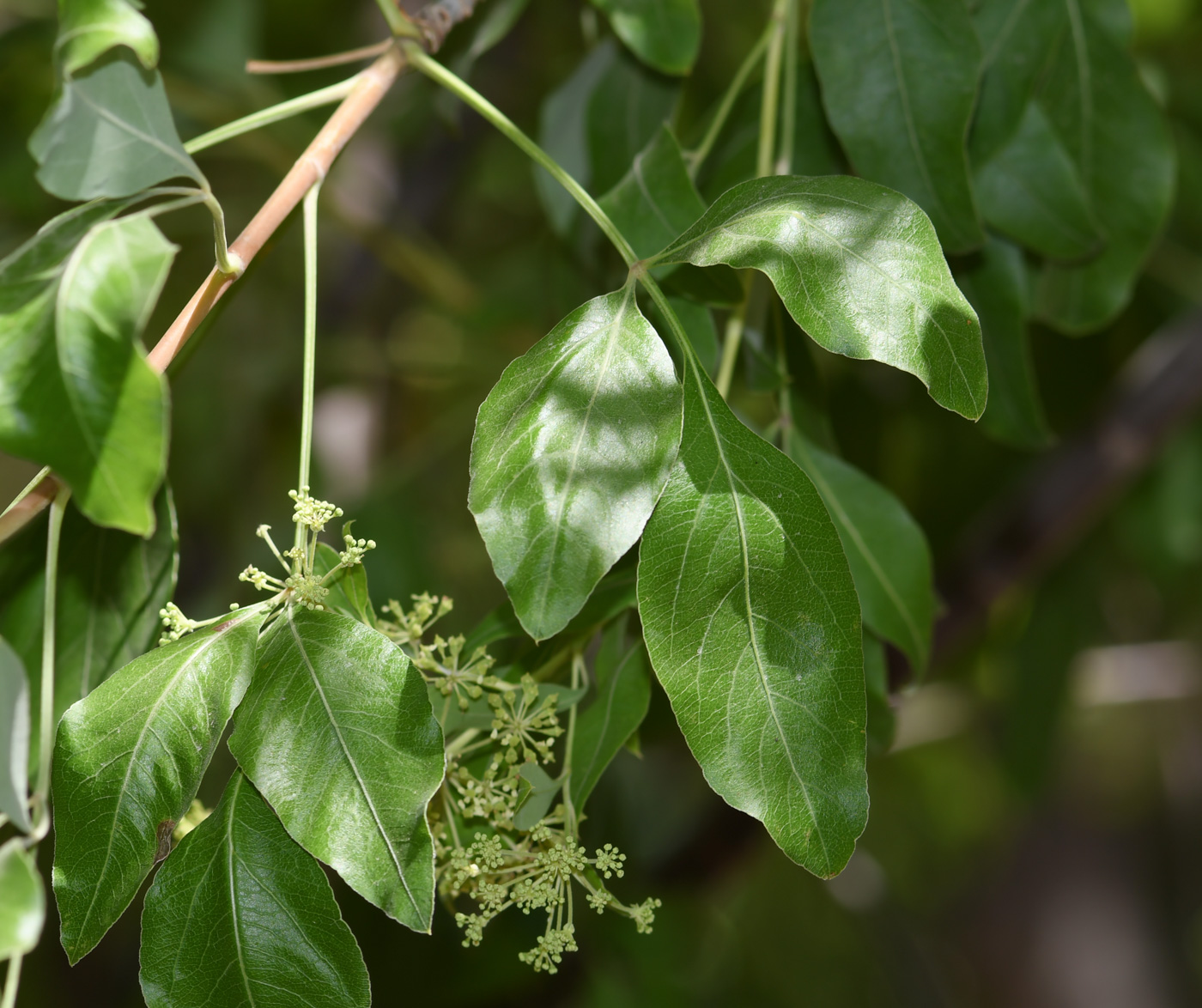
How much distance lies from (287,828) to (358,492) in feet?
2.76

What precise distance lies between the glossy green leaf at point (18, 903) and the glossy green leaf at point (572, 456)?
0.14m

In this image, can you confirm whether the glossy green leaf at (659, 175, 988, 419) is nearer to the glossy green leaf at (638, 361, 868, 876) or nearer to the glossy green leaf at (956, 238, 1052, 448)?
the glossy green leaf at (638, 361, 868, 876)

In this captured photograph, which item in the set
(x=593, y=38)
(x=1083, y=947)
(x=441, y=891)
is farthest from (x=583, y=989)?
(x=1083, y=947)

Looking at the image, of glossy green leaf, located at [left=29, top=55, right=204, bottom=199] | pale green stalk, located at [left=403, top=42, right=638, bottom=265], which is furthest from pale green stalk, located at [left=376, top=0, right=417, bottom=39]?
glossy green leaf, located at [left=29, top=55, right=204, bottom=199]

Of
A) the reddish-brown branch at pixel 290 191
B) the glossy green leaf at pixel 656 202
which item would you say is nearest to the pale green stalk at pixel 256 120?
the reddish-brown branch at pixel 290 191

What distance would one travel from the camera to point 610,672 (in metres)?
0.41

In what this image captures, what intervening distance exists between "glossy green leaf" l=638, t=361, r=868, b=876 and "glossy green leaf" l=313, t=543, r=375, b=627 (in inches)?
3.7

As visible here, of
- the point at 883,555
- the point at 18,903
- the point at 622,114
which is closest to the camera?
the point at 18,903

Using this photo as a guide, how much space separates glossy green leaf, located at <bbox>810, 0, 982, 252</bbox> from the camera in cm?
44

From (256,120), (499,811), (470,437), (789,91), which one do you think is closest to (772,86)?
(789,91)

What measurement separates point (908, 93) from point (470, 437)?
767 millimetres

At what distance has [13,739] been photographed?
27 centimetres

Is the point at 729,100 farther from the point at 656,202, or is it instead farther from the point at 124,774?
the point at 124,774

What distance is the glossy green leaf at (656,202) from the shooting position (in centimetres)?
43
